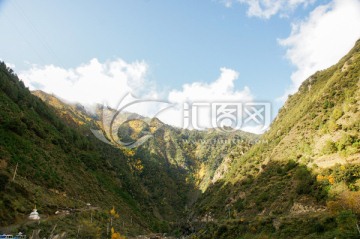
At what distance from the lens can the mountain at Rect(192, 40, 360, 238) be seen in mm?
26142

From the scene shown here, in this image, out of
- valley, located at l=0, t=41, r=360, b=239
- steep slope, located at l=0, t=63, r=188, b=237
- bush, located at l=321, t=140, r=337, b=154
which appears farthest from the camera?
bush, located at l=321, t=140, r=337, b=154

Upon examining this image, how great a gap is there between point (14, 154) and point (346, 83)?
58.1 metres

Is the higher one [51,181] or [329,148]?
[329,148]

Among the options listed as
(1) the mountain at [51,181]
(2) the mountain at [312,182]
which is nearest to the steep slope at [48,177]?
(1) the mountain at [51,181]

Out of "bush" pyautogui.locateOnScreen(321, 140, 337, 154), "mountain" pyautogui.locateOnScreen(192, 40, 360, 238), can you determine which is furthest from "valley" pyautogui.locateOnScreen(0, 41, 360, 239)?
"mountain" pyautogui.locateOnScreen(192, 40, 360, 238)

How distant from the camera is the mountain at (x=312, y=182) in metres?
26.1

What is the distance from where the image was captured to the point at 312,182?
38.2 meters

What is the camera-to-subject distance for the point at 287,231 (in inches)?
1090

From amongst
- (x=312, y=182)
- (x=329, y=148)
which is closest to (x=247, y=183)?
(x=329, y=148)

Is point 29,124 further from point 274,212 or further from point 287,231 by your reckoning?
point 287,231

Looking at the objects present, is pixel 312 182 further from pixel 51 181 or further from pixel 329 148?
pixel 51 181

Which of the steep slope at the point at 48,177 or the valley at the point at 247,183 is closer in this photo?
the valley at the point at 247,183

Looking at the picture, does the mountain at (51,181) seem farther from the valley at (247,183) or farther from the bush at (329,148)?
the bush at (329,148)

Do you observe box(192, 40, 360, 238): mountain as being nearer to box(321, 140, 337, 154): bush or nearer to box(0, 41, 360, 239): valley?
box(321, 140, 337, 154): bush
